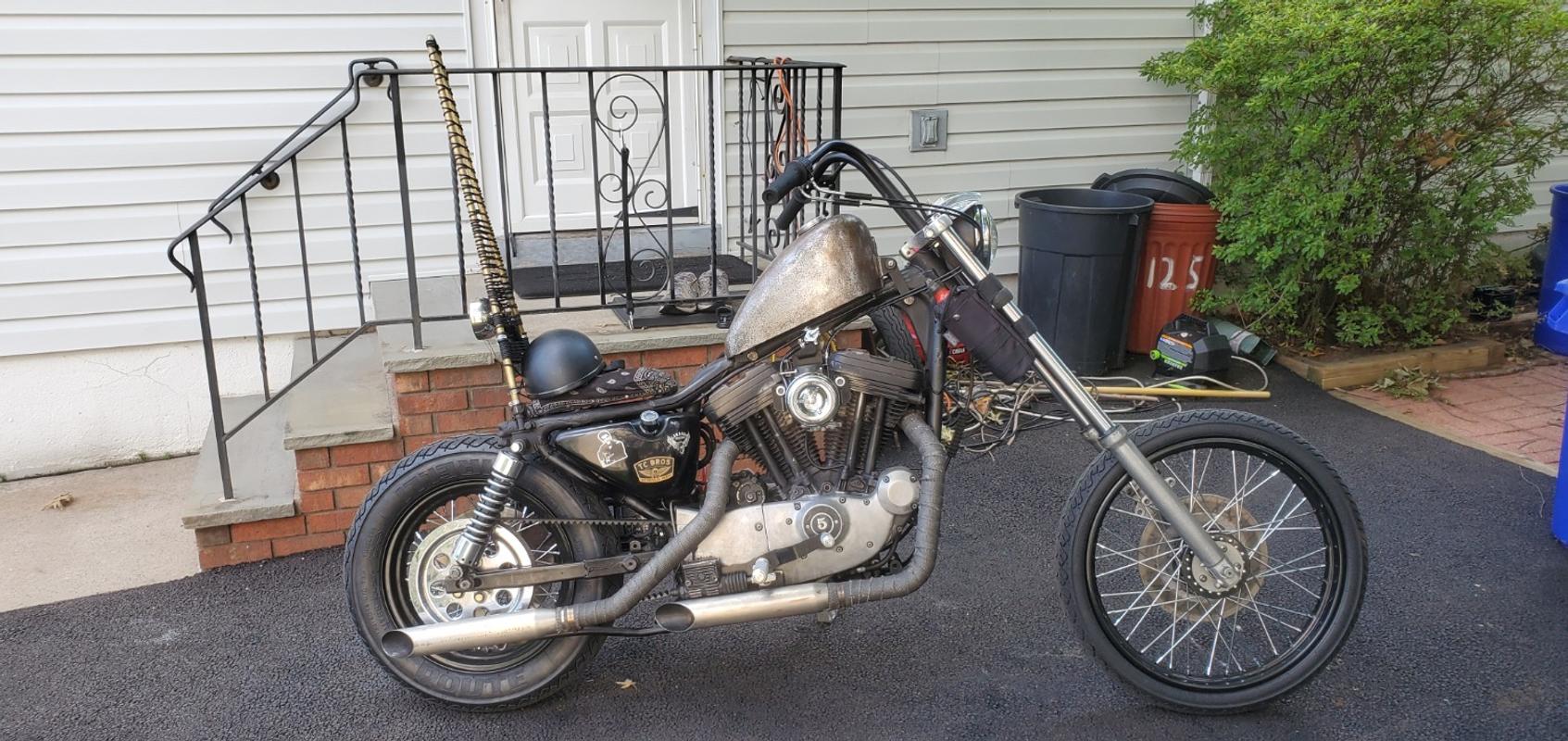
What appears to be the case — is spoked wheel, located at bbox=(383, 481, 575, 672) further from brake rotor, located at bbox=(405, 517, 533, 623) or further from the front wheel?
the front wheel

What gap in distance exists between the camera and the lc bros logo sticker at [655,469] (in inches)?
106

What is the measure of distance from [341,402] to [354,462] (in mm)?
336

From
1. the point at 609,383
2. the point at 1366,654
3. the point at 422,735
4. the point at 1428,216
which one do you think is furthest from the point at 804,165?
the point at 1428,216

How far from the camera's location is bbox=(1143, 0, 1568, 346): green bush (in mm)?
4707

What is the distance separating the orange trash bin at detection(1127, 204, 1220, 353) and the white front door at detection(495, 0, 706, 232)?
218 cm

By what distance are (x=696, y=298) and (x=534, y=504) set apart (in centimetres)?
151

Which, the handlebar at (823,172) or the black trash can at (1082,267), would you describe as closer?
the handlebar at (823,172)

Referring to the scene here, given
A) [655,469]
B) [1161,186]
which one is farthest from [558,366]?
[1161,186]

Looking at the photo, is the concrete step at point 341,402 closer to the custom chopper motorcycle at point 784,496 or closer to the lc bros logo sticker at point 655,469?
the custom chopper motorcycle at point 784,496

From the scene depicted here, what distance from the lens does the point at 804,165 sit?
2.59m

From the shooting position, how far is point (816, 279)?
8.34ft

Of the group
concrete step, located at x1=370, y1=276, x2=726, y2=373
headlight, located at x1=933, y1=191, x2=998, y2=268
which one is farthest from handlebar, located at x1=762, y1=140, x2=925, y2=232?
concrete step, located at x1=370, y1=276, x2=726, y2=373

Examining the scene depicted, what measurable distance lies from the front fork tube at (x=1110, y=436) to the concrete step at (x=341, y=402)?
201 cm

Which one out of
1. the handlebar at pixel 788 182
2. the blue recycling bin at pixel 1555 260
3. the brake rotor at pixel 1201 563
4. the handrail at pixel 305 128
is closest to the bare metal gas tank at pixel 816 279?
the handlebar at pixel 788 182
